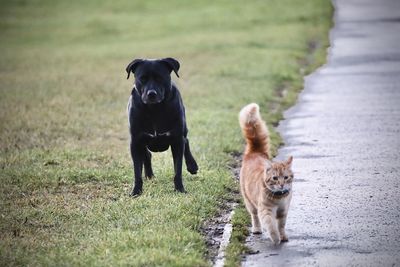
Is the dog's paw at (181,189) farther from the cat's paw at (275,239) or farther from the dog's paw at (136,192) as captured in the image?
the cat's paw at (275,239)

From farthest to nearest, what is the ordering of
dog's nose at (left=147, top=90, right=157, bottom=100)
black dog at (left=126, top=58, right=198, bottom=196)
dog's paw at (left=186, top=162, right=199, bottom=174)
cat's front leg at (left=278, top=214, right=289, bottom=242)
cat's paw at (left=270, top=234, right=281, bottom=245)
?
dog's paw at (left=186, top=162, right=199, bottom=174)
black dog at (left=126, top=58, right=198, bottom=196)
dog's nose at (left=147, top=90, right=157, bottom=100)
cat's front leg at (left=278, top=214, right=289, bottom=242)
cat's paw at (left=270, top=234, right=281, bottom=245)

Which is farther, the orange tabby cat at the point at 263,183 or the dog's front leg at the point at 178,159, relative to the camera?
the dog's front leg at the point at 178,159

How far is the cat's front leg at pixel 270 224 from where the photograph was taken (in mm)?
7059

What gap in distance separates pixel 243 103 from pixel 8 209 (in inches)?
330

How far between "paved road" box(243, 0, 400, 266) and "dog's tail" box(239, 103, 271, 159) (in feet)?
2.69

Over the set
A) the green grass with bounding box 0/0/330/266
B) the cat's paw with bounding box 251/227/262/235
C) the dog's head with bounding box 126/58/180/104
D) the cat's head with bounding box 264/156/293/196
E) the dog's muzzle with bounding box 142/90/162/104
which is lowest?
the green grass with bounding box 0/0/330/266

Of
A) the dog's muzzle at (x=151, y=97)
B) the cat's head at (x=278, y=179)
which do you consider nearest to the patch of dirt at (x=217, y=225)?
the cat's head at (x=278, y=179)

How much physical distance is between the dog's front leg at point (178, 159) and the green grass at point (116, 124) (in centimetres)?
14

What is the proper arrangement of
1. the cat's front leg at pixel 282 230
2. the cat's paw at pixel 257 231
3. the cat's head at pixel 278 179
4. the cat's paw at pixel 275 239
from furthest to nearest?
1. the cat's paw at pixel 257 231
2. the cat's front leg at pixel 282 230
3. the cat's paw at pixel 275 239
4. the cat's head at pixel 278 179

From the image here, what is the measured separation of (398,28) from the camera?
30359mm

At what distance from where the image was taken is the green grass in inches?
291

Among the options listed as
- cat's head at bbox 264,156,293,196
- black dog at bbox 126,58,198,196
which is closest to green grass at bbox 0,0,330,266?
black dog at bbox 126,58,198,196

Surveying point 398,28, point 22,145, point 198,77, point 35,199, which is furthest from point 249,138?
point 398,28

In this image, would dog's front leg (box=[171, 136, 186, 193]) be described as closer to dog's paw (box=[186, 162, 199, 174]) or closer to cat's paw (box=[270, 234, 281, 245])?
dog's paw (box=[186, 162, 199, 174])
